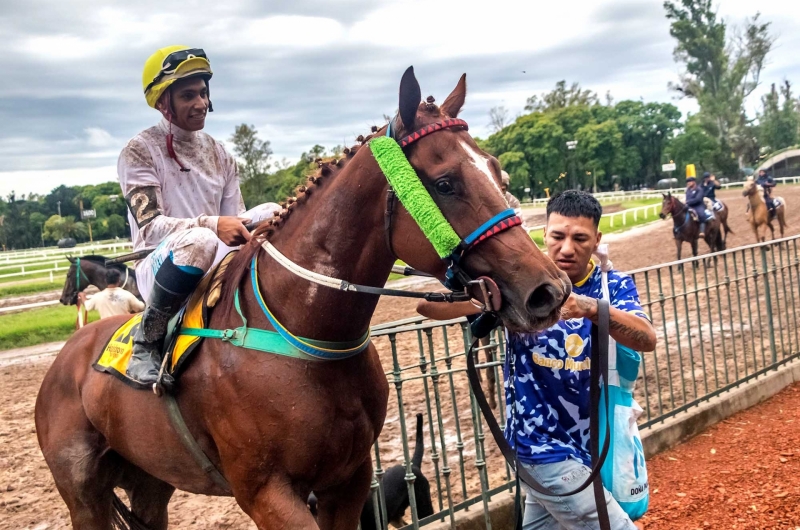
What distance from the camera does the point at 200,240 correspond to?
8.88 ft

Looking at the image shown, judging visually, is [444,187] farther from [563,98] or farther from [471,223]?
[563,98]

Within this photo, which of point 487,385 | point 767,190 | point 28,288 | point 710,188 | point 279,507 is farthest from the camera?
point 28,288

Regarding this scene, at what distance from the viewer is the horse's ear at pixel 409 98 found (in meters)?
2.22

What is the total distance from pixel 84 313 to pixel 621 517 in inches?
435

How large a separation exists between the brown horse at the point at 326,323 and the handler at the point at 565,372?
618mm

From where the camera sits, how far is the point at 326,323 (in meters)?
2.45

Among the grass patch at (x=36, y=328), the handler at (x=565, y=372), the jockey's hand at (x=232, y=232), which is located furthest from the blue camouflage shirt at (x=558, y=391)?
the grass patch at (x=36, y=328)

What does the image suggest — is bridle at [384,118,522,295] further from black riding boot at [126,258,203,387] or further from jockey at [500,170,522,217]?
black riding boot at [126,258,203,387]

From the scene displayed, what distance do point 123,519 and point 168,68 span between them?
251cm

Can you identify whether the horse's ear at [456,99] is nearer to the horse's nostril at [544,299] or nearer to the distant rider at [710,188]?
the horse's nostril at [544,299]

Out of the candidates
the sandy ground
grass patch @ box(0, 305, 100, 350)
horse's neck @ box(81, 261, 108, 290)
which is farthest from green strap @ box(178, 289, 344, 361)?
grass patch @ box(0, 305, 100, 350)

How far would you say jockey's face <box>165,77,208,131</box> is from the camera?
10.5 ft

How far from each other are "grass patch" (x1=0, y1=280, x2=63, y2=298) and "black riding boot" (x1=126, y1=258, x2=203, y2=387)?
75.3 ft

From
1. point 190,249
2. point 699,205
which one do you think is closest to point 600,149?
point 699,205
